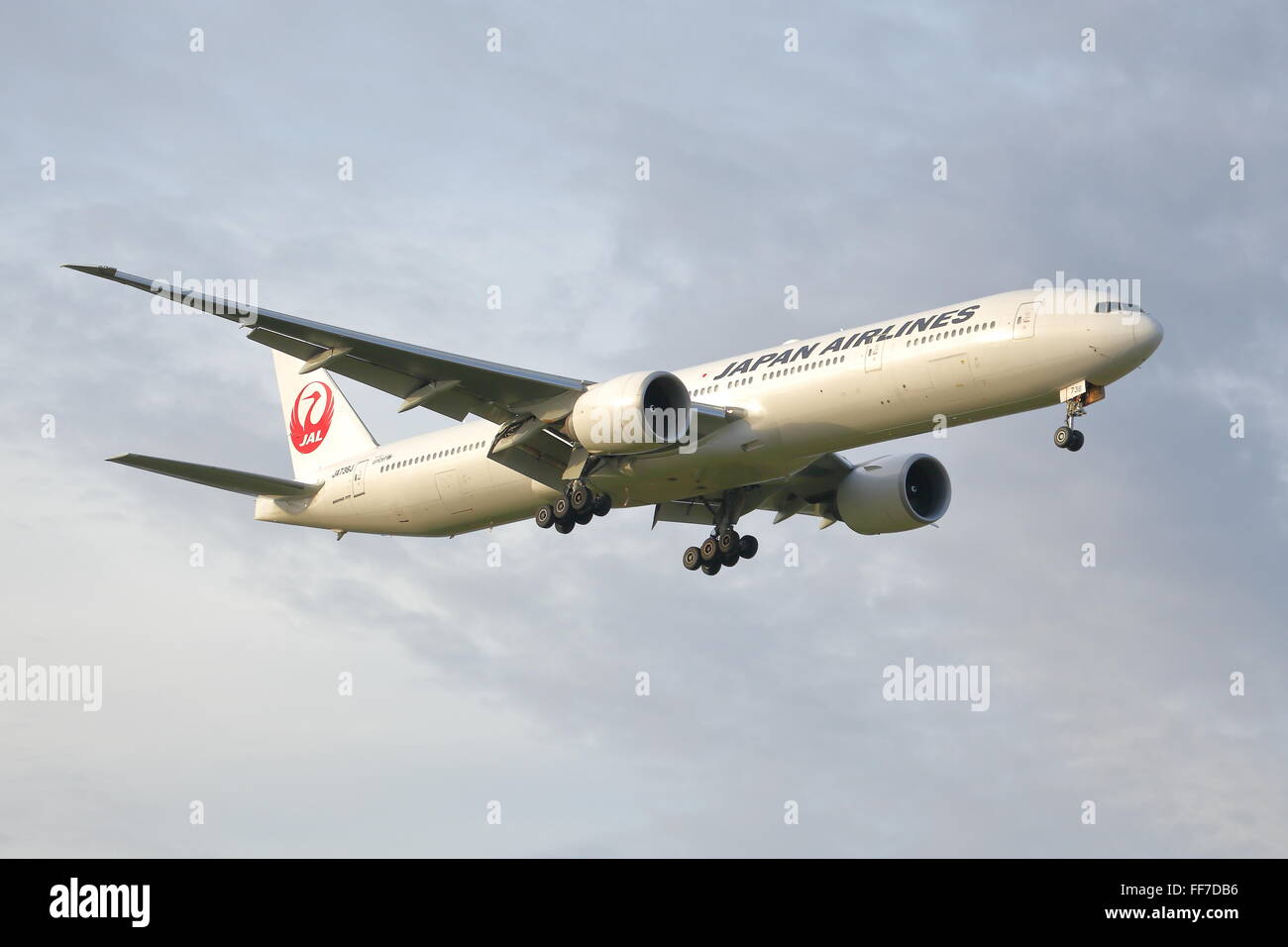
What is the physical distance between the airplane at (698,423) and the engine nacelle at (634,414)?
0.05m

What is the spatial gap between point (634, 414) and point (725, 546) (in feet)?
28.0

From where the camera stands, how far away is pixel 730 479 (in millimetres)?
40000

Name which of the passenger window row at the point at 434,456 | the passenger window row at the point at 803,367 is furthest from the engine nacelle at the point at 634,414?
the passenger window row at the point at 434,456

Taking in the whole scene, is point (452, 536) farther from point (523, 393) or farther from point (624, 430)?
point (624, 430)

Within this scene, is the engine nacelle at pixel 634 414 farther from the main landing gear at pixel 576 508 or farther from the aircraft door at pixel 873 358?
the aircraft door at pixel 873 358

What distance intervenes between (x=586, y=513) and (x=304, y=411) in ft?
48.7

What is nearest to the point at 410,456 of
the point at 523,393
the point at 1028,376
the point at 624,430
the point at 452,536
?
the point at 452,536

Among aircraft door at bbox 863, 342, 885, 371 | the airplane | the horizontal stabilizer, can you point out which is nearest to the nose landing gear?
the airplane

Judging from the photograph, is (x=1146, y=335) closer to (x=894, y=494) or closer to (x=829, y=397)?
(x=829, y=397)

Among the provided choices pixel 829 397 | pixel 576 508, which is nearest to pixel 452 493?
pixel 576 508

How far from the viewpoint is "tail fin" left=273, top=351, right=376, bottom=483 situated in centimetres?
4919

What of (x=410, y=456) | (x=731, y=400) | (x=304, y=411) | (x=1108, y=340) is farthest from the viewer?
(x=304, y=411)

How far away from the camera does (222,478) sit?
44094mm

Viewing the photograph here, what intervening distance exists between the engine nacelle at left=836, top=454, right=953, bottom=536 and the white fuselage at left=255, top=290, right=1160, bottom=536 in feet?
17.5
